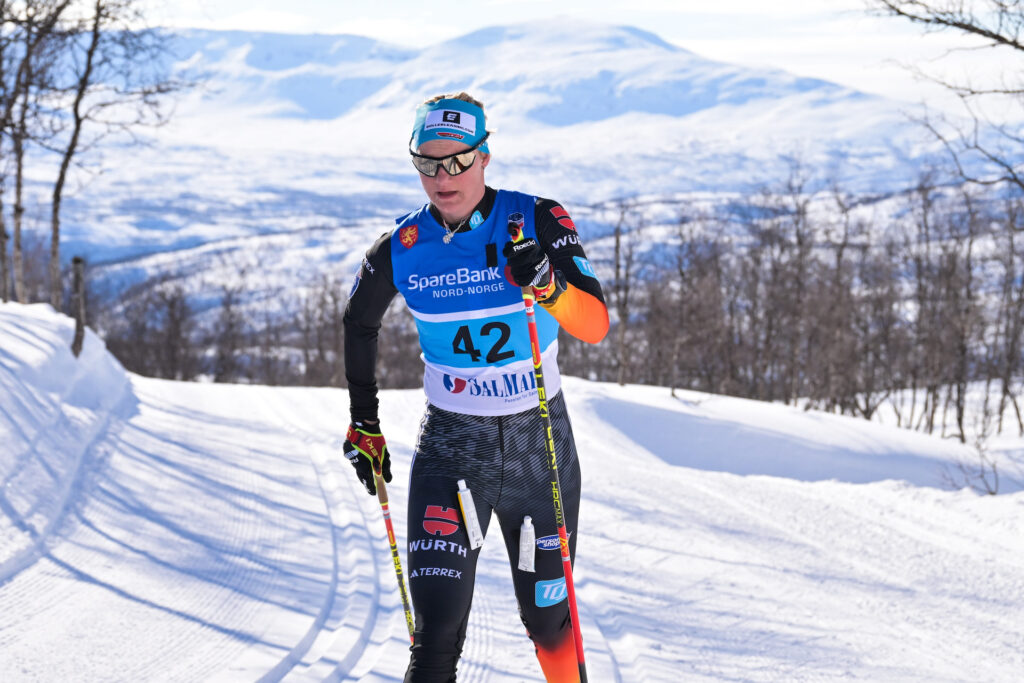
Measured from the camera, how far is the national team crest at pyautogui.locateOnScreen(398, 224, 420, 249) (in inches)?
125

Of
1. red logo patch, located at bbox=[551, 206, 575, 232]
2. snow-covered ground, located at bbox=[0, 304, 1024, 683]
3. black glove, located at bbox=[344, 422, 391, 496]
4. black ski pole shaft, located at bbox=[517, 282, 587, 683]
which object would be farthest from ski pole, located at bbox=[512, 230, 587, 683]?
snow-covered ground, located at bbox=[0, 304, 1024, 683]

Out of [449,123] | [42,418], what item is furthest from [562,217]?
[42,418]

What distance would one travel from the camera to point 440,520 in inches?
120

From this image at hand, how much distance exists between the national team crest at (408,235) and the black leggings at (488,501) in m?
0.64

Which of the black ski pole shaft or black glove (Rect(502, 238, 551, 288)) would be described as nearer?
black glove (Rect(502, 238, 551, 288))

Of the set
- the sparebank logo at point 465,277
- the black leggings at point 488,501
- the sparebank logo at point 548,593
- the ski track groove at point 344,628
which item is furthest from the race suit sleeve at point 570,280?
the ski track groove at point 344,628

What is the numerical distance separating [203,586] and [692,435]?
41.8 feet

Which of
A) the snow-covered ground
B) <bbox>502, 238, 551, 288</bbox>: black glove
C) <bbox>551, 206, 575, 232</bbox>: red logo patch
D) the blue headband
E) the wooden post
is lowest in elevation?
the snow-covered ground

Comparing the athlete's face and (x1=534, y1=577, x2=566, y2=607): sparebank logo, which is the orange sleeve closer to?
the athlete's face

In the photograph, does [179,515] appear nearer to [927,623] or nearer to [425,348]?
[425,348]

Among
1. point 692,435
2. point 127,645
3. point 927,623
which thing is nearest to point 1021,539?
point 927,623

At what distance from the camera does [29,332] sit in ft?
43.5

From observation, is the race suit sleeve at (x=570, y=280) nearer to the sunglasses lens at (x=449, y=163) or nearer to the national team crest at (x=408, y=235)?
the sunglasses lens at (x=449, y=163)

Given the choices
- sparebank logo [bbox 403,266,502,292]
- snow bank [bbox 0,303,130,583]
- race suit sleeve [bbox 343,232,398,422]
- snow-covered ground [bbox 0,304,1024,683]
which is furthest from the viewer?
snow bank [bbox 0,303,130,583]
